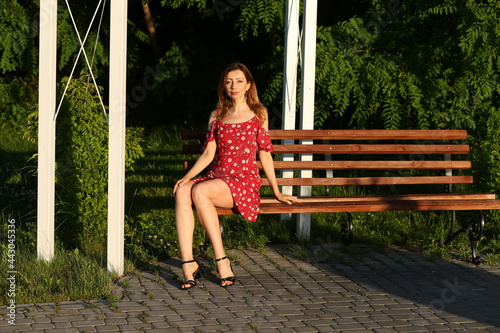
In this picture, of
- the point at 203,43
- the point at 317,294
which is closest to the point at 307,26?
the point at 317,294

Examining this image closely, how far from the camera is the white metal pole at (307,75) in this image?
7082 mm

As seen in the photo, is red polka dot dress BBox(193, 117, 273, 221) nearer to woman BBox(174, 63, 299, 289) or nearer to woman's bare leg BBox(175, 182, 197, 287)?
woman BBox(174, 63, 299, 289)

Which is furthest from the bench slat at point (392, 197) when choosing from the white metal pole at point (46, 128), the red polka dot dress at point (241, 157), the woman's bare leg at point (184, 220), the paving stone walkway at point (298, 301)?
the white metal pole at point (46, 128)

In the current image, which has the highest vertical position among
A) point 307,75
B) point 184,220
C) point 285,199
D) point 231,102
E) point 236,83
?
point 307,75

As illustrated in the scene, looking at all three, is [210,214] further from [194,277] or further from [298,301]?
[298,301]

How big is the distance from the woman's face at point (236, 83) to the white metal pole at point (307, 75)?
1039 mm

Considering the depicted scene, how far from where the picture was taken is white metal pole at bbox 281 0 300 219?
24.8ft

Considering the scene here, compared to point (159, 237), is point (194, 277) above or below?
below

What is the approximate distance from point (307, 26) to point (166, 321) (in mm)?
3028

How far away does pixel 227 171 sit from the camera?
20.3 ft

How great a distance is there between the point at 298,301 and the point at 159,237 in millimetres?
1930

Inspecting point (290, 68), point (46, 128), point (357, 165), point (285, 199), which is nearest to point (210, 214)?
point (285, 199)

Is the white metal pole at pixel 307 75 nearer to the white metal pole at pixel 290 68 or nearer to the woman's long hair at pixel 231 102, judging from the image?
the white metal pole at pixel 290 68

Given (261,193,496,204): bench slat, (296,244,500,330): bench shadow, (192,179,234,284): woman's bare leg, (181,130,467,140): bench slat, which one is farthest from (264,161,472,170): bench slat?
(192,179,234,284): woman's bare leg
